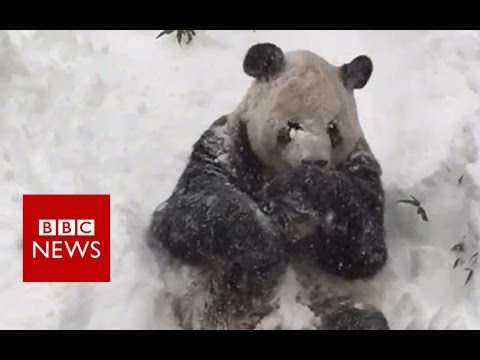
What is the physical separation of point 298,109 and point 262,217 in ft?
1.63

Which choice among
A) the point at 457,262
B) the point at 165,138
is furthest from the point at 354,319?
the point at 165,138

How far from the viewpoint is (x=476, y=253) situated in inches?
184

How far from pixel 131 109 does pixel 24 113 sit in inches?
23.7

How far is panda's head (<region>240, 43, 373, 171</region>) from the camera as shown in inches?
177

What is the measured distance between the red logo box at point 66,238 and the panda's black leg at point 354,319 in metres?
0.97

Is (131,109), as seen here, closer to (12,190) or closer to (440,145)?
(12,190)

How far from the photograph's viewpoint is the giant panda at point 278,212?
4430mm

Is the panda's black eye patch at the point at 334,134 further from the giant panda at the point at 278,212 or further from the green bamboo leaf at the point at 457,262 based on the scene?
the green bamboo leaf at the point at 457,262

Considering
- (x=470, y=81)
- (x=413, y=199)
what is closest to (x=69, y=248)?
(x=413, y=199)

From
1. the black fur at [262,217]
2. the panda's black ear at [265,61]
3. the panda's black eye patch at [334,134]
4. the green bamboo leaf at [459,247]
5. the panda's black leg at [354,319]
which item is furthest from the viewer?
the green bamboo leaf at [459,247]

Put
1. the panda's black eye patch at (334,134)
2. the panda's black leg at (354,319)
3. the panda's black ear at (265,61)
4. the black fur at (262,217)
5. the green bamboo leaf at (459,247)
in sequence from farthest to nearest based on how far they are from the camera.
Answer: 1. the green bamboo leaf at (459,247)
2. the panda's black ear at (265,61)
3. the panda's black eye patch at (334,134)
4. the black fur at (262,217)
5. the panda's black leg at (354,319)

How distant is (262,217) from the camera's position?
175 inches

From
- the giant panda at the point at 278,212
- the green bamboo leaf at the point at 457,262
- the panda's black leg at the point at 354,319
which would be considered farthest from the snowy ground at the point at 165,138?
the panda's black leg at the point at 354,319

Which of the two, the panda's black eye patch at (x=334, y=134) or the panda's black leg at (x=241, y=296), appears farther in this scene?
the panda's black eye patch at (x=334, y=134)
